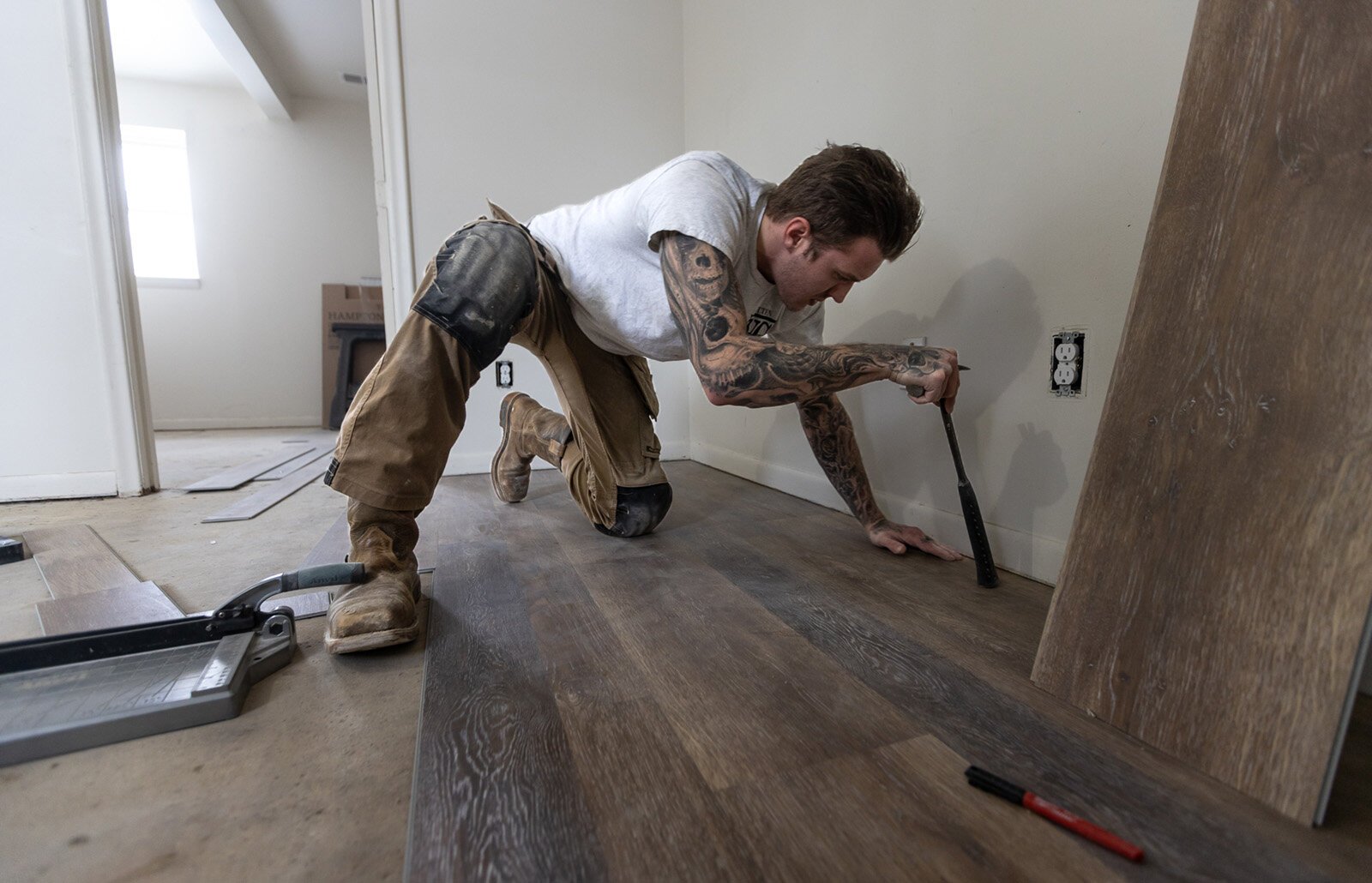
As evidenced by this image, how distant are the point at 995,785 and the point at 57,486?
9.28 feet

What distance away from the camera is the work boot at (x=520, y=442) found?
5.63ft

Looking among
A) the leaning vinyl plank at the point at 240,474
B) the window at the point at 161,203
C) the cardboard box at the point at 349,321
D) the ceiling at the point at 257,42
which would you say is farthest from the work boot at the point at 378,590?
the window at the point at 161,203

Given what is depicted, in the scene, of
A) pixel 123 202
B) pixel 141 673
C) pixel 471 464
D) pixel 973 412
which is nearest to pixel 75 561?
pixel 141 673

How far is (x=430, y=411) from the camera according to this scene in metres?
1.02

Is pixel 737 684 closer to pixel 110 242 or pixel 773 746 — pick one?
pixel 773 746

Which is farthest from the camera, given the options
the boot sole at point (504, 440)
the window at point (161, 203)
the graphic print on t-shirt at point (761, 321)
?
the window at point (161, 203)

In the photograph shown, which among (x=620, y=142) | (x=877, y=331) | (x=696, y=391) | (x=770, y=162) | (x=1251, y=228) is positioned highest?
(x=620, y=142)

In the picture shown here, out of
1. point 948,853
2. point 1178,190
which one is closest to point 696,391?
point 1178,190

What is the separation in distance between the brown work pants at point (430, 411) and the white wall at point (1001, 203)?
0.75m

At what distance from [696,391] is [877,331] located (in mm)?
1130

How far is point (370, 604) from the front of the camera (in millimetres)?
902

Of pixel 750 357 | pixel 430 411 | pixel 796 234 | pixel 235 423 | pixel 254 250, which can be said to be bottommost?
pixel 235 423

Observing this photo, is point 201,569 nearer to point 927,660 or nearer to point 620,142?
point 927,660

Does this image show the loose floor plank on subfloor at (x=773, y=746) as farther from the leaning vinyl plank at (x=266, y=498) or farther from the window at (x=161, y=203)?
the window at (x=161, y=203)
